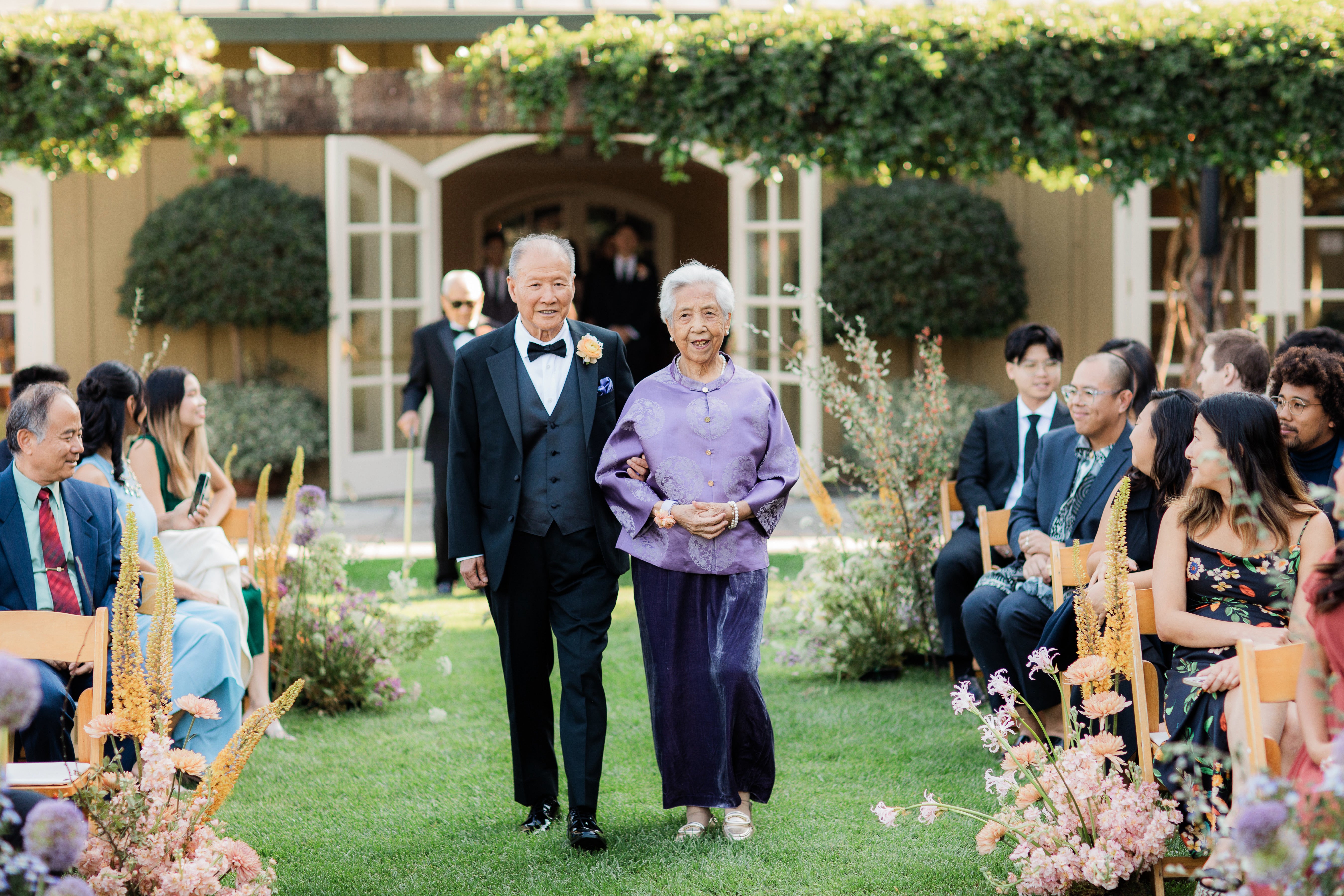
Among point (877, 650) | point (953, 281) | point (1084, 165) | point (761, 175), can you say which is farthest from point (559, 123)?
point (953, 281)

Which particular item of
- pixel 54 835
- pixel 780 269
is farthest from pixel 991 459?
pixel 780 269

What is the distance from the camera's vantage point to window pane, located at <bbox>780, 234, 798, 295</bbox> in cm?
974

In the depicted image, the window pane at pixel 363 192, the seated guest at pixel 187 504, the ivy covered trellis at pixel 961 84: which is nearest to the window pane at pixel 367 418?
the window pane at pixel 363 192

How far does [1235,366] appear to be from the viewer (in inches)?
180

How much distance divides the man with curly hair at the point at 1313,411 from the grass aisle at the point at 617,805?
1.41 metres

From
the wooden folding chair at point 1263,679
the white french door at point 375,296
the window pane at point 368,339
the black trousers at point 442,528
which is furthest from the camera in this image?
the window pane at point 368,339

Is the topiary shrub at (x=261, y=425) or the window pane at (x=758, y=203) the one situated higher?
the window pane at (x=758, y=203)

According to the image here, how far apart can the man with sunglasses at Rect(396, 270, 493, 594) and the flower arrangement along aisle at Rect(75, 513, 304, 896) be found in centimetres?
384

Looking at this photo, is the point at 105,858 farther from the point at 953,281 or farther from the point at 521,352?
the point at 953,281

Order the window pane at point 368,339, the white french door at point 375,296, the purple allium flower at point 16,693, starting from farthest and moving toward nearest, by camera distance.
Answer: the window pane at point 368,339 → the white french door at point 375,296 → the purple allium flower at point 16,693

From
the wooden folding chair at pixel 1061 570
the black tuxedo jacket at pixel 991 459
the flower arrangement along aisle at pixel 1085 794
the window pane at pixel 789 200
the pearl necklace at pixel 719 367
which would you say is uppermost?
the window pane at pixel 789 200

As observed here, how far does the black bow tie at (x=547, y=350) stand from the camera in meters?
3.66

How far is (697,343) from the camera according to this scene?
3525 mm

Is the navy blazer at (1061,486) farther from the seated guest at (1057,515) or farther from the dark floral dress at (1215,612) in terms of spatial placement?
the dark floral dress at (1215,612)
